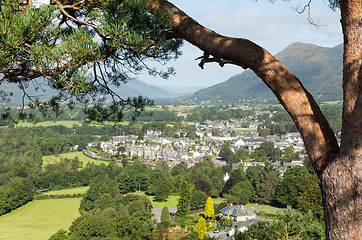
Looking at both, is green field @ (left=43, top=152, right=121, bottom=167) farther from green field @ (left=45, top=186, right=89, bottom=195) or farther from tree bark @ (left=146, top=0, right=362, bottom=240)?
tree bark @ (left=146, top=0, right=362, bottom=240)

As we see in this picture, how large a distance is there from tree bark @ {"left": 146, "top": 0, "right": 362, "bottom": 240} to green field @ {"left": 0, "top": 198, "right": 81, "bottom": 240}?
20151 millimetres

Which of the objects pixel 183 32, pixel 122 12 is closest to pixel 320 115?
pixel 183 32

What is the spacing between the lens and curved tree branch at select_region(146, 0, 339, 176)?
164 cm

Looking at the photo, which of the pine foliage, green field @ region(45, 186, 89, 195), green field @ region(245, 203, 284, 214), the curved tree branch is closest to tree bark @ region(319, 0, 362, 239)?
the curved tree branch

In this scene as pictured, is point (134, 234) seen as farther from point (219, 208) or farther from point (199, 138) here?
point (199, 138)

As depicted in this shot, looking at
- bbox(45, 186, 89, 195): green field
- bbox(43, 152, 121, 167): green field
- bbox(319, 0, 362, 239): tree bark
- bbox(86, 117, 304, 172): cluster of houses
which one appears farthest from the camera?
bbox(86, 117, 304, 172): cluster of houses

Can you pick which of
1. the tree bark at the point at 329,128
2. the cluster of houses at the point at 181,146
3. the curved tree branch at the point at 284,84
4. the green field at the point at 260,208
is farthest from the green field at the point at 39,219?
the tree bark at the point at 329,128

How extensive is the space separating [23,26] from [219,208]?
21642mm

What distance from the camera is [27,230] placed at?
803 inches

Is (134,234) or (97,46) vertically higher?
(97,46)

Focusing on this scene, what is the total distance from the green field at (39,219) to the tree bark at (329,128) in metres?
20.2

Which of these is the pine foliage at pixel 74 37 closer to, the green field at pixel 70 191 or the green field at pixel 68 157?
the green field at pixel 70 191

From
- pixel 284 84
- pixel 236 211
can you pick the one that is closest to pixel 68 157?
pixel 236 211

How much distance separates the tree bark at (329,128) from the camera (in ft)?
4.78
